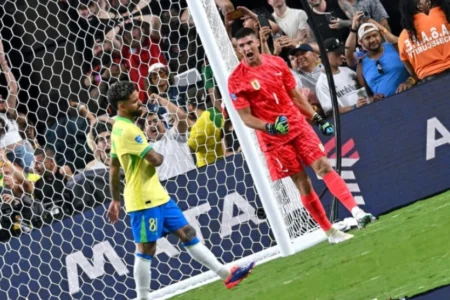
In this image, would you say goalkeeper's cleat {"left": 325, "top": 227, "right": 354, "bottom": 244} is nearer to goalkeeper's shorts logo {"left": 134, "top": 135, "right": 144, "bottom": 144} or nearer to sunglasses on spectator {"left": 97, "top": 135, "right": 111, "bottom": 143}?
goalkeeper's shorts logo {"left": 134, "top": 135, "right": 144, "bottom": 144}

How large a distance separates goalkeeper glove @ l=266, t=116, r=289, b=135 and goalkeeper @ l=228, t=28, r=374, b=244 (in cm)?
32

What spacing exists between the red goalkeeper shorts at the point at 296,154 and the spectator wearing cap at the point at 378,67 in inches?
83.6

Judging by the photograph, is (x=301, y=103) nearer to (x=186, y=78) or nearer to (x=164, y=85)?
(x=186, y=78)

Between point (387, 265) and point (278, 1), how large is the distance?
17.7 feet

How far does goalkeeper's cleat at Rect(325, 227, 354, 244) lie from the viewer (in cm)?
1036

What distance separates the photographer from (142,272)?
31.0 ft

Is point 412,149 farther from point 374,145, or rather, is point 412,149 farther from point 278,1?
point 278,1

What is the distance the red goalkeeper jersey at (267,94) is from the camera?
1031 cm

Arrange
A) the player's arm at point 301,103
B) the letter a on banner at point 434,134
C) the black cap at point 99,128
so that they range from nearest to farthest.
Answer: the player's arm at point 301,103 < the black cap at point 99,128 < the letter a on banner at point 434,134

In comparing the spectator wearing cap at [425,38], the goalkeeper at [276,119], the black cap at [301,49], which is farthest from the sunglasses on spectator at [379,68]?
the goalkeeper at [276,119]

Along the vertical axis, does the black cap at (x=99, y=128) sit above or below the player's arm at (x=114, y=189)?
above

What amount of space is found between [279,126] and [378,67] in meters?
2.90

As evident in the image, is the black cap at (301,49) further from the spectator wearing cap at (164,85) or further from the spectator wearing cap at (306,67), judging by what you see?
the spectator wearing cap at (164,85)

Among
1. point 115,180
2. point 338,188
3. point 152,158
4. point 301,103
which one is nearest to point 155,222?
point 115,180
